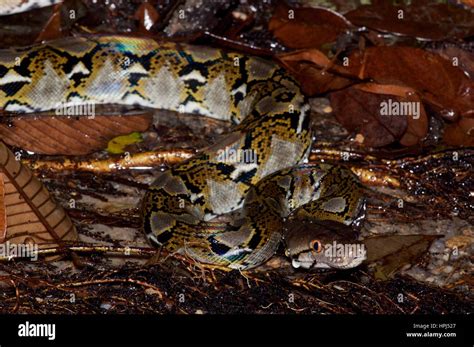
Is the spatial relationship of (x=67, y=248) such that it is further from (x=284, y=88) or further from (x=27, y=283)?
(x=284, y=88)

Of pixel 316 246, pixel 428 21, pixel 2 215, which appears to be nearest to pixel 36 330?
pixel 2 215

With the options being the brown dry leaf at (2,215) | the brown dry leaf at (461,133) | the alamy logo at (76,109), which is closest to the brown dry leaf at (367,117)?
the brown dry leaf at (461,133)

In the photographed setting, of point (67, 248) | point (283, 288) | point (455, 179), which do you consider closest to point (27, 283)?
point (67, 248)

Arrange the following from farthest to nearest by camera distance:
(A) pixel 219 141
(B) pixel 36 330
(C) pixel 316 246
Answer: (A) pixel 219 141 < (C) pixel 316 246 < (B) pixel 36 330

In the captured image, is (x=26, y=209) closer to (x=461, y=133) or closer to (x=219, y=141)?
(x=219, y=141)

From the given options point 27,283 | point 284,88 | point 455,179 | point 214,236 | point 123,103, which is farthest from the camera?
point 123,103

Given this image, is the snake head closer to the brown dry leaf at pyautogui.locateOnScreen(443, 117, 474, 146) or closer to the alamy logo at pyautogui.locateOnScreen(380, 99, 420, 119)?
the alamy logo at pyautogui.locateOnScreen(380, 99, 420, 119)
